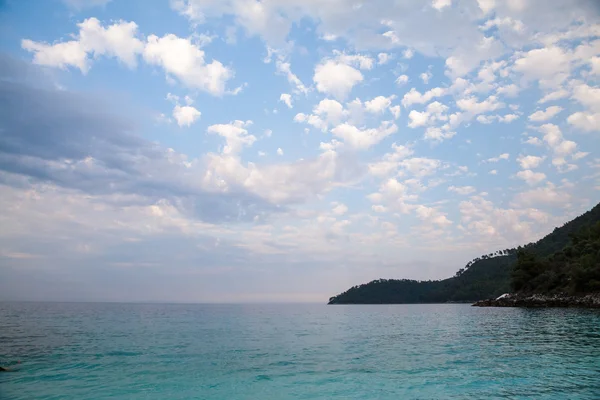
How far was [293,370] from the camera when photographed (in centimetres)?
2392

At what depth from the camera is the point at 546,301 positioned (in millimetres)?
99438

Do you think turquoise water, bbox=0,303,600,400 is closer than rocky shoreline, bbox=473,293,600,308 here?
Yes

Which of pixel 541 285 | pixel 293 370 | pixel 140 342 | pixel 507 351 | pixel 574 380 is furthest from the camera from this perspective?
pixel 541 285

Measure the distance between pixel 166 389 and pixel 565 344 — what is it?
30.0m

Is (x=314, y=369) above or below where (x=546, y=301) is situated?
below

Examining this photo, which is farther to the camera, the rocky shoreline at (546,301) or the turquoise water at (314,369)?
the rocky shoreline at (546,301)

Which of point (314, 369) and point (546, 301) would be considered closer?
point (314, 369)

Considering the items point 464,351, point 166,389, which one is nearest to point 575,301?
point 464,351

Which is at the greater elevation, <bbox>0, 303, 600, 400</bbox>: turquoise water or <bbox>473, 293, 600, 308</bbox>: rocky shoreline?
<bbox>473, 293, 600, 308</bbox>: rocky shoreline

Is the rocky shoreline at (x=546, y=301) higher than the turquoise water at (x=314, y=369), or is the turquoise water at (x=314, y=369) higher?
the rocky shoreline at (x=546, y=301)

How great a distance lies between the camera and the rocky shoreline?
8462cm

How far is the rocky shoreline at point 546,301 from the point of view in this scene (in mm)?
84625

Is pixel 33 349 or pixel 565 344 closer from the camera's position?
pixel 565 344

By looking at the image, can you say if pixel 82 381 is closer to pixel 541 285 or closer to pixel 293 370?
pixel 293 370
